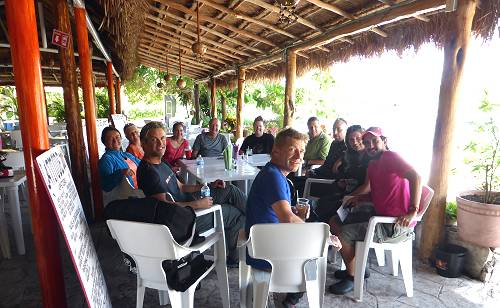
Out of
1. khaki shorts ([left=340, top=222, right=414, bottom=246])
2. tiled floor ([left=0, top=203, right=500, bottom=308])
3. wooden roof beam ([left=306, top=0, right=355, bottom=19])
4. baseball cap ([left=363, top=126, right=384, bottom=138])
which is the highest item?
wooden roof beam ([left=306, top=0, right=355, bottom=19])

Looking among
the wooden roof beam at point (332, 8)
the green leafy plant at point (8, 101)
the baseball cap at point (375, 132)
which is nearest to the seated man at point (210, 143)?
the wooden roof beam at point (332, 8)

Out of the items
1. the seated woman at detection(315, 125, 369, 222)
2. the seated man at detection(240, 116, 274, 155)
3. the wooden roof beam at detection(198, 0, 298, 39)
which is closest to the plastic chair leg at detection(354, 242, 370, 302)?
the seated woman at detection(315, 125, 369, 222)

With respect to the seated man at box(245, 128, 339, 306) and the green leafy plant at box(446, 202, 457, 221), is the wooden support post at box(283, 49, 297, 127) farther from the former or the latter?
the seated man at box(245, 128, 339, 306)

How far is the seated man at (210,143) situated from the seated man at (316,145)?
1.32 metres

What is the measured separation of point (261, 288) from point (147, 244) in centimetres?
66

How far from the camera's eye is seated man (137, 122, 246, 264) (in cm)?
224

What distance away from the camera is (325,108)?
1175 cm

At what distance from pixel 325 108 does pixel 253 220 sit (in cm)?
1046

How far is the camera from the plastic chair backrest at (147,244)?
1657 millimetres

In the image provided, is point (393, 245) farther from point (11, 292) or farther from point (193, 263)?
point (11, 292)

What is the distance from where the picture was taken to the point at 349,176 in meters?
3.31

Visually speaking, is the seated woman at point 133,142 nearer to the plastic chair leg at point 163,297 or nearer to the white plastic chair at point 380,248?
the plastic chair leg at point 163,297

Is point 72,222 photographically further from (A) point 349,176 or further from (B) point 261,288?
(A) point 349,176

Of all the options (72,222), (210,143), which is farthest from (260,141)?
(72,222)
